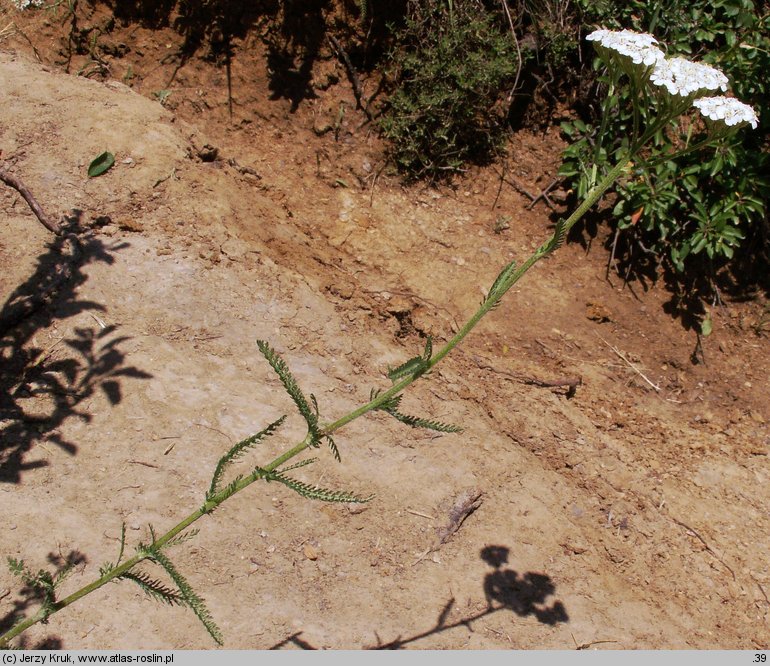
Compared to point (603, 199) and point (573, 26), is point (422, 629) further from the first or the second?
point (573, 26)

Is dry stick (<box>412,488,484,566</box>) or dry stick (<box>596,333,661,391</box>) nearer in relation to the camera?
dry stick (<box>412,488,484,566</box>)

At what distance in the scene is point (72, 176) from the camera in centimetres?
419

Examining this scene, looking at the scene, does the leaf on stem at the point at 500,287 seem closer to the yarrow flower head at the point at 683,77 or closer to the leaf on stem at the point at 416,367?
the leaf on stem at the point at 416,367

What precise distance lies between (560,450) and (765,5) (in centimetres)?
363

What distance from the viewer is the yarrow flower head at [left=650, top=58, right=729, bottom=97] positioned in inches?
88.0

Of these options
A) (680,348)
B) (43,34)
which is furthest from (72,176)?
(680,348)

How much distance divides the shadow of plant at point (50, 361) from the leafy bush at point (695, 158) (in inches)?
118

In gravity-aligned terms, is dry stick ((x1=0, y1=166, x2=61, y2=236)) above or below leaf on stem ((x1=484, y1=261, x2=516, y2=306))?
below

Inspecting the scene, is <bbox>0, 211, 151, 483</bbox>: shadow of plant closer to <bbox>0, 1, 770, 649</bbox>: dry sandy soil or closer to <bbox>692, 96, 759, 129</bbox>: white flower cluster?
<bbox>0, 1, 770, 649</bbox>: dry sandy soil

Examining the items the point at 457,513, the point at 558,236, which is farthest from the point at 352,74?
the point at 558,236

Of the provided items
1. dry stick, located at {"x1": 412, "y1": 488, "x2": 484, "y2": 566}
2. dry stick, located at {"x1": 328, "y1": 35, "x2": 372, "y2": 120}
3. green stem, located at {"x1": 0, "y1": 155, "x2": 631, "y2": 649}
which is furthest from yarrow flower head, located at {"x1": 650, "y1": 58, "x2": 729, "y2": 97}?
dry stick, located at {"x1": 328, "y1": 35, "x2": 372, "y2": 120}

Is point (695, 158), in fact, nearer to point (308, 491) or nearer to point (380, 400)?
point (380, 400)

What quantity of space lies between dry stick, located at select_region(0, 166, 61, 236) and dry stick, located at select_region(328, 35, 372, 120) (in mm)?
2429

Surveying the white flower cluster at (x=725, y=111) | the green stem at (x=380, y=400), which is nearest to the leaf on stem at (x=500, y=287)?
the green stem at (x=380, y=400)
